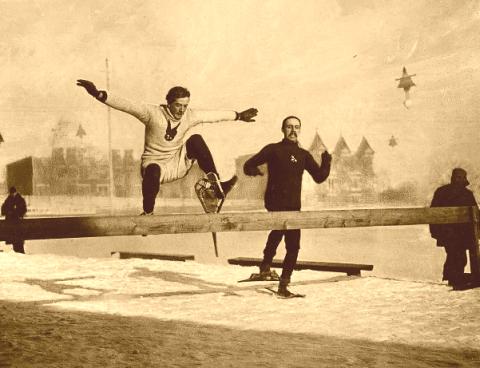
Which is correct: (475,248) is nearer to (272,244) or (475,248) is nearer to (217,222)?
(272,244)

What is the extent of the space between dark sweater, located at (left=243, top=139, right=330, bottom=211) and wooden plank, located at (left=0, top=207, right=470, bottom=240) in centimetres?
42

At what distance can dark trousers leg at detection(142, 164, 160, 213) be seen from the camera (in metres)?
6.47

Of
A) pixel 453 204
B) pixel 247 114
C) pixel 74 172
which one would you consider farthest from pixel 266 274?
pixel 74 172

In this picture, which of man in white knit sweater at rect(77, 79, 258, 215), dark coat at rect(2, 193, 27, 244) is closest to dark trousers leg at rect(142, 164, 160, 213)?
man in white knit sweater at rect(77, 79, 258, 215)

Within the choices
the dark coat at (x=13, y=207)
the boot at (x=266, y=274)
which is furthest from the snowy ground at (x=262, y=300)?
the dark coat at (x=13, y=207)

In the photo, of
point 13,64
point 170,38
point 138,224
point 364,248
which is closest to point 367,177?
point 364,248

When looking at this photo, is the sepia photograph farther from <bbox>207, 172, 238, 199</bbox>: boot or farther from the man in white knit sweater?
<bbox>207, 172, 238, 199</bbox>: boot

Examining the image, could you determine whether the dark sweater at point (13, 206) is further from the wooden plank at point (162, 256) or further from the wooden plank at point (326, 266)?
the wooden plank at point (326, 266)

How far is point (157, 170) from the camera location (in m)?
6.75

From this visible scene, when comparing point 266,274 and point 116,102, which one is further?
point 266,274

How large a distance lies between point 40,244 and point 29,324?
49.2 feet

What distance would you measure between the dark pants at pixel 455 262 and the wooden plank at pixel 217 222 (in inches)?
19.6

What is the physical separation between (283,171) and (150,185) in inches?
55.2

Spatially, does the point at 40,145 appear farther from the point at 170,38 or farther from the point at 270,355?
the point at 270,355
